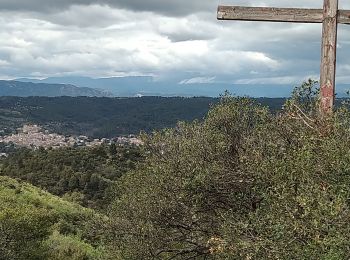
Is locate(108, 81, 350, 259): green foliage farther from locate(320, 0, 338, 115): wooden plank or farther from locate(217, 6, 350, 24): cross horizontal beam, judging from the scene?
locate(217, 6, 350, 24): cross horizontal beam

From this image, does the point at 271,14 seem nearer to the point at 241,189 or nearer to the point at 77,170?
the point at 241,189

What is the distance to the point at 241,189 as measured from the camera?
1110 cm

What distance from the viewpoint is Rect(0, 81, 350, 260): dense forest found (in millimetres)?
7715

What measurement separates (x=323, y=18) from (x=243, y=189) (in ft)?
13.4

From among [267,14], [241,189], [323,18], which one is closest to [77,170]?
[241,189]

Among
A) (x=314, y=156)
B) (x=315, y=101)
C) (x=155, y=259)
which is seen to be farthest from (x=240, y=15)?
(x=155, y=259)

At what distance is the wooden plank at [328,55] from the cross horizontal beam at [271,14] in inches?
6.2

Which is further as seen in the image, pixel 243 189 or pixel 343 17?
pixel 243 189

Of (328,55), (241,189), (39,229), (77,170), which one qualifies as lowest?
(77,170)

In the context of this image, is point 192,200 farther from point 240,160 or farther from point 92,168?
point 92,168

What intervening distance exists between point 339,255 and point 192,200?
4824mm

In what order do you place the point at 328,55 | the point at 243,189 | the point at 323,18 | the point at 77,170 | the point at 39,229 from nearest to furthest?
the point at 328,55 < the point at 323,18 < the point at 243,189 < the point at 39,229 < the point at 77,170

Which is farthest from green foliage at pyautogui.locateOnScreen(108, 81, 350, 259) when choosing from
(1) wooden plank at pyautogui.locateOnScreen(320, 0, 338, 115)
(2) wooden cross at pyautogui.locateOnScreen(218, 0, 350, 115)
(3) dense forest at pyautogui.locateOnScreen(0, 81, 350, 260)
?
(2) wooden cross at pyautogui.locateOnScreen(218, 0, 350, 115)

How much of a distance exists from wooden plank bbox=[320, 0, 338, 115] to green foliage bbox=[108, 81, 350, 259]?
0.45 m
